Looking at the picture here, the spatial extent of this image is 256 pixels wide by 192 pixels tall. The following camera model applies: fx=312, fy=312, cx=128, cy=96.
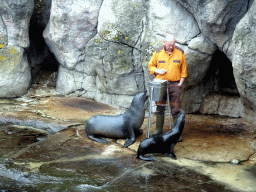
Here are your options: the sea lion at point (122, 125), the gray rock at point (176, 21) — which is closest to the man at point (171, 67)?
the sea lion at point (122, 125)

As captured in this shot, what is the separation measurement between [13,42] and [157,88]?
4.26 meters

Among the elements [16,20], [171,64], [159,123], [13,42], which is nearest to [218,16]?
[171,64]

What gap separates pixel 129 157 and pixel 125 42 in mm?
3037

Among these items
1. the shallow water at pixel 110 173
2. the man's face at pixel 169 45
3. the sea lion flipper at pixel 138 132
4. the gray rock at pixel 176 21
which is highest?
the gray rock at pixel 176 21

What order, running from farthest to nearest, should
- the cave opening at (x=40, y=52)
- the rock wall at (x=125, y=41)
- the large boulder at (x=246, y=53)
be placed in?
the cave opening at (x=40, y=52)
the rock wall at (x=125, y=41)
the large boulder at (x=246, y=53)

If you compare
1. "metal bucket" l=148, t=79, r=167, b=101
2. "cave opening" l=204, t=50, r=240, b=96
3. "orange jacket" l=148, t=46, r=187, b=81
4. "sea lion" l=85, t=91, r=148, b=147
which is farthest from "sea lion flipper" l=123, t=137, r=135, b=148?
"cave opening" l=204, t=50, r=240, b=96

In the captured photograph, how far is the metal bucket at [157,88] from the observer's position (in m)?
4.36

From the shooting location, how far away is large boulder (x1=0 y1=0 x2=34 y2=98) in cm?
691

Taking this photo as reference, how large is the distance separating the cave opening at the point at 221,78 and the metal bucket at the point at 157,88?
2300mm

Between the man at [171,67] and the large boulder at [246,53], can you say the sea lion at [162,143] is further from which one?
the large boulder at [246,53]

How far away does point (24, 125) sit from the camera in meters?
5.61

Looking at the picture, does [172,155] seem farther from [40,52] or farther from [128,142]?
[40,52]

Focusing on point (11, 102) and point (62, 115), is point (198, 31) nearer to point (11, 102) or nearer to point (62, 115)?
point (62, 115)

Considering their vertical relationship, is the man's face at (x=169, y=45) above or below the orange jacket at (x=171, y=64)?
above
